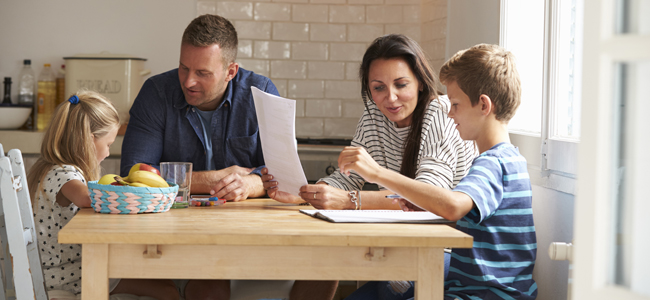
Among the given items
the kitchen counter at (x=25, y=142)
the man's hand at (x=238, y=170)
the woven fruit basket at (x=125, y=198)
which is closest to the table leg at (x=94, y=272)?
the woven fruit basket at (x=125, y=198)

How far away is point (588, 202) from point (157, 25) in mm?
3342

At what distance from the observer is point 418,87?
77.8 inches

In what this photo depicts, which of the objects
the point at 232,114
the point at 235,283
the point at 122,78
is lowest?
the point at 235,283

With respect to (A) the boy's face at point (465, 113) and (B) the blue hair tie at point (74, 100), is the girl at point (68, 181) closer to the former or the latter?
(B) the blue hair tie at point (74, 100)

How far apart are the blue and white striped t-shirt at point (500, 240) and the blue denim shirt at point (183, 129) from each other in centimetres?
107

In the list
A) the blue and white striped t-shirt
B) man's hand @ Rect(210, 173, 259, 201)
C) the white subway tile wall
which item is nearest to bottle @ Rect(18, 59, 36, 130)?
the white subway tile wall

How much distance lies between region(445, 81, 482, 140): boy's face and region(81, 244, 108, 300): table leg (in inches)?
37.1

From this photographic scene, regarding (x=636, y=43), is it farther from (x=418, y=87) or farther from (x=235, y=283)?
(x=235, y=283)

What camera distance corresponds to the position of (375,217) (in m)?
1.42

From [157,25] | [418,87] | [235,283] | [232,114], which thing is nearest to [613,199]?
[418,87]

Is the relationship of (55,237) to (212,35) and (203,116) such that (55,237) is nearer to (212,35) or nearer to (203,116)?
(203,116)

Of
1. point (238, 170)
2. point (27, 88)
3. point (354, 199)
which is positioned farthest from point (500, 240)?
point (27, 88)

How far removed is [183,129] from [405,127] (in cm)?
84

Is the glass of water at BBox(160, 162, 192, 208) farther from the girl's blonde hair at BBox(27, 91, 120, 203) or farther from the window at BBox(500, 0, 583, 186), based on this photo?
the window at BBox(500, 0, 583, 186)
